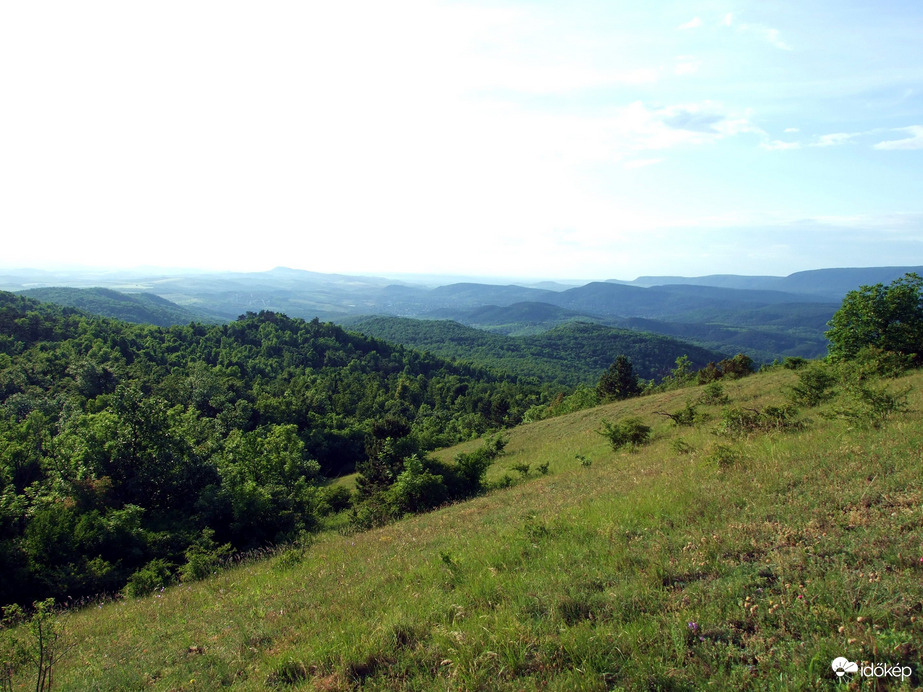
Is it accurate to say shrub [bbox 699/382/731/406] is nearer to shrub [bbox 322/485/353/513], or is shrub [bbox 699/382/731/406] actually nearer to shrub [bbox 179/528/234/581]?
shrub [bbox 322/485/353/513]

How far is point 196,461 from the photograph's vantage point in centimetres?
2344

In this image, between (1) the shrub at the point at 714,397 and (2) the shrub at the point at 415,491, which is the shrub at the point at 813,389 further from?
(2) the shrub at the point at 415,491

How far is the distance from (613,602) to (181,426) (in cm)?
2909

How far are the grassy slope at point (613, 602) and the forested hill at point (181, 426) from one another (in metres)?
8.20

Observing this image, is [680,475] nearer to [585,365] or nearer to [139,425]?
[139,425]

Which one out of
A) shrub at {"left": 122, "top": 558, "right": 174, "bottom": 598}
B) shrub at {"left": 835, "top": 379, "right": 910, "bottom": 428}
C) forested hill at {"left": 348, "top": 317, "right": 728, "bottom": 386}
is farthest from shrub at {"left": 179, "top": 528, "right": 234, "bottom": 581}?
forested hill at {"left": 348, "top": 317, "right": 728, "bottom": 386}

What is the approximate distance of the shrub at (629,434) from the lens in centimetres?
1936

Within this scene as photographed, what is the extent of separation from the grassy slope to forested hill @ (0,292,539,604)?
820 centimetres

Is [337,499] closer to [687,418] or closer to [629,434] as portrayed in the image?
[629,434]

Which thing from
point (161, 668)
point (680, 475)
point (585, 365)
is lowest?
point (585, 365)

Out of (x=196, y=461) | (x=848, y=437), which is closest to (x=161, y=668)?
(x=848, y=437)

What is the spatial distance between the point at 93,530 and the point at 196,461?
825 centimetres

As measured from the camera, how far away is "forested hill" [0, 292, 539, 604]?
51.8ft

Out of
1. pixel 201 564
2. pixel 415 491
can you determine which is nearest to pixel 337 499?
pixel 415 491
